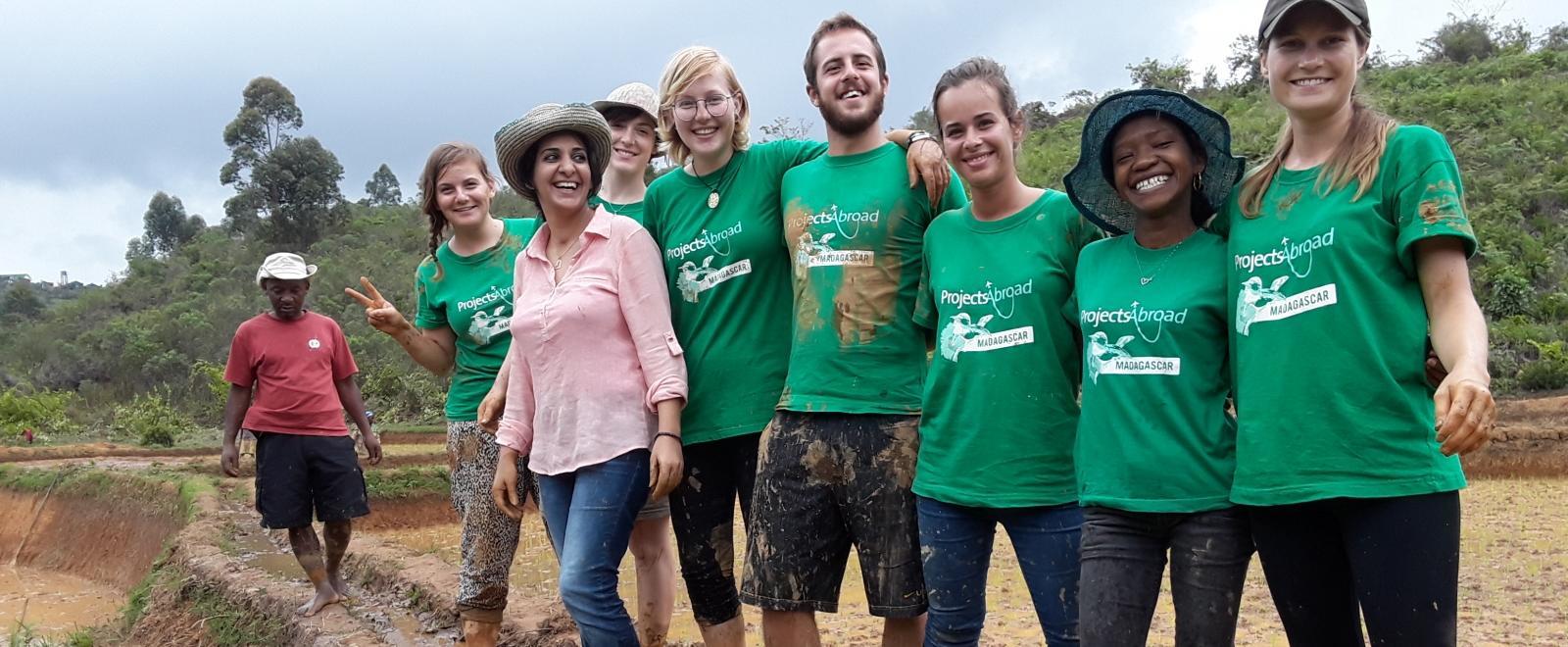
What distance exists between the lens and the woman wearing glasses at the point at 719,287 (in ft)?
10.7

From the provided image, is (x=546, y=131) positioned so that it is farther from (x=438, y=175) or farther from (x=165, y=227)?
(x=165, y=227)

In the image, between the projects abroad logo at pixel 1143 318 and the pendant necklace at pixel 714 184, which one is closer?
the projects abroad logo at pixel 1143 318

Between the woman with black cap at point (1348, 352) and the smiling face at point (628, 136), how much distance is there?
2.48m

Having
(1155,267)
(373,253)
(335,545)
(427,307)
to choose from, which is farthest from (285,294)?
(373,253)

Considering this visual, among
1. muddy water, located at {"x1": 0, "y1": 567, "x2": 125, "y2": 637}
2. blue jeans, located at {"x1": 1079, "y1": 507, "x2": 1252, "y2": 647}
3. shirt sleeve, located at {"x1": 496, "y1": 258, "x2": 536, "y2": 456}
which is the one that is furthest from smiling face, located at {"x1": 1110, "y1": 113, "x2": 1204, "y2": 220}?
muddy water, located at {"x1": 0, "y1": 567, "x2": 125, "y2": 637}

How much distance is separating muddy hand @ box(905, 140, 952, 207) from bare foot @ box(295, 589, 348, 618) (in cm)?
454

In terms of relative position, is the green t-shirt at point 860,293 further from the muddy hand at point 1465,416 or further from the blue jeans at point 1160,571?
the muddy hand at point 1465,416

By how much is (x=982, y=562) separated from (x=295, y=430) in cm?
450

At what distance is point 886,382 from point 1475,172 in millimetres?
25838

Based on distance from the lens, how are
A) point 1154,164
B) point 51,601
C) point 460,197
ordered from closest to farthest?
point 1154,164, point 460,197, point 51,601

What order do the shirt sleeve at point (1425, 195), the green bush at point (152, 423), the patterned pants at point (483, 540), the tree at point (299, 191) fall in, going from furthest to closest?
the tree at point (299, 191)
the green bush at point (152, 423)
the patterned pants at point (483, 540)
the shirt sleeve at point (1425, 195)

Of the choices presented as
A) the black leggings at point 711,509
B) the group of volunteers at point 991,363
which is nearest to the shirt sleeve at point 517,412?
the group of volunteers at point 991,363

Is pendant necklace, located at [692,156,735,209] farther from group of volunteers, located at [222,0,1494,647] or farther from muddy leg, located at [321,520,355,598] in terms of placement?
muddy leg, located at [321,520,355,598]

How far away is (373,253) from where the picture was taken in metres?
36.5
